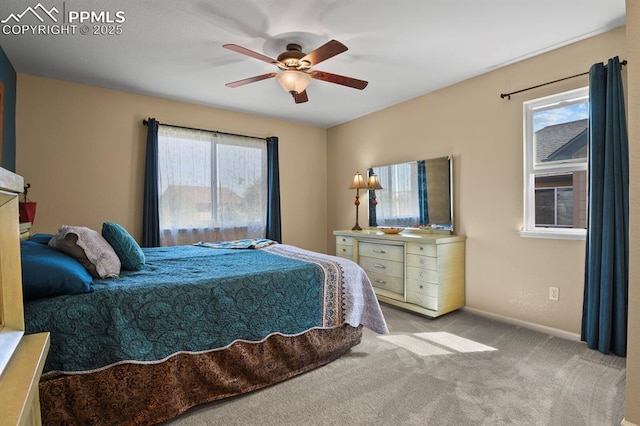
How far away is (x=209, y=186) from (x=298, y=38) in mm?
2408

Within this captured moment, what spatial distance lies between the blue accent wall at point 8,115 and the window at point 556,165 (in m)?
4.72

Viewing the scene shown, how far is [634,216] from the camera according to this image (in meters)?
1.54

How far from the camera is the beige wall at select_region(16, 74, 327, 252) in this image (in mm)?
3289

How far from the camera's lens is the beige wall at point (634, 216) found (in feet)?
4.97

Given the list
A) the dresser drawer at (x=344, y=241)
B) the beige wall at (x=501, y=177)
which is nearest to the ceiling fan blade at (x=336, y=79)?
the beige wall at (x=501, y=177)

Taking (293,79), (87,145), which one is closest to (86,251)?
(293,79)

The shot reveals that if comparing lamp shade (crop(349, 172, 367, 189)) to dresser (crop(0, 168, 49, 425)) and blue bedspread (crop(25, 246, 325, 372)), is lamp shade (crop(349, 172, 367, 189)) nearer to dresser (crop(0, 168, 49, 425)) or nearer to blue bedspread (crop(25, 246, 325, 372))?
blue bedspread (crop(25, 246, 325, 372))

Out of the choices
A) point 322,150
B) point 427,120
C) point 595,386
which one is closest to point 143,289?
point 595,386

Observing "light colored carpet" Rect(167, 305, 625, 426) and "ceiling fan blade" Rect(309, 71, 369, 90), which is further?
"ceiling fan blade" Rect(309, 71, 369, 90)

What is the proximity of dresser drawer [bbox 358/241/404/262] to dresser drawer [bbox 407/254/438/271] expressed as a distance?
113 mm

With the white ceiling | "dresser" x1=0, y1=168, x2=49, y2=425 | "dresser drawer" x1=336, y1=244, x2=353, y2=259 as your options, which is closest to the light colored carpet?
"dresser" x1=0, y1=168, x2=49, y2=425

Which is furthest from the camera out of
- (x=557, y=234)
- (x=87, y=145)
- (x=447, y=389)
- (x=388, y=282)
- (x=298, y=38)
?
(x=388, y=282)

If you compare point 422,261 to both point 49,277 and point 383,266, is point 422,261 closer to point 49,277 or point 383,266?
point 383,266

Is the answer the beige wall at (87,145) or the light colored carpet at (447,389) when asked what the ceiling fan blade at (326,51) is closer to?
the light colored carpet at (447,389)
